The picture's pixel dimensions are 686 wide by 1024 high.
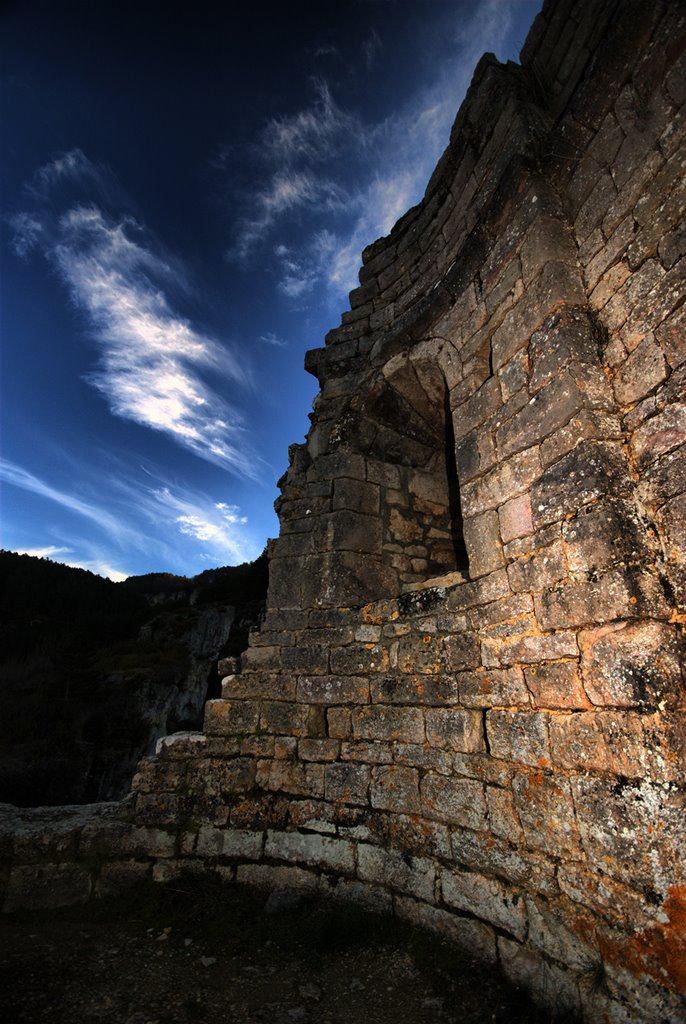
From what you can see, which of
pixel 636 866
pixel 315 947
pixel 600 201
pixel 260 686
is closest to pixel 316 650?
pixel 260 686

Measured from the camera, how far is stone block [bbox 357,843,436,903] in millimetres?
2686

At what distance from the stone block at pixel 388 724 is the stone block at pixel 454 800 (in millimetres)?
263

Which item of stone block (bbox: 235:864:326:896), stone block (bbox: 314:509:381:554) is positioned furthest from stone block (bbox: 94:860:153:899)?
stone block (bbox: 314:509:381:554)

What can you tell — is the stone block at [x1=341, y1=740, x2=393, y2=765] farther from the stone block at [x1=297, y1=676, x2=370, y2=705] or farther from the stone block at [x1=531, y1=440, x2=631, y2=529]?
the stone block at [x1=531, y1=440, x2=631, y2=529]

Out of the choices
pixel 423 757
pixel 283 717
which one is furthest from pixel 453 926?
pixel 283 717

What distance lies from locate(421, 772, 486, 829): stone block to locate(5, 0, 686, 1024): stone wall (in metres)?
0.01

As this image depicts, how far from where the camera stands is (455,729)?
2.78 m

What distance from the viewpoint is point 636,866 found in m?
1.78

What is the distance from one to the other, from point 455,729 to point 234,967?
1.80 m

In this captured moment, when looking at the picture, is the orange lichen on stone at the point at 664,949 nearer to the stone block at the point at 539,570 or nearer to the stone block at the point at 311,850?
the stone block at the point at 539,570

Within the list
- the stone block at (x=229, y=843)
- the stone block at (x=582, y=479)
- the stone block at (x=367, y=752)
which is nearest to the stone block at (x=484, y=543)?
the stone block at (x=582, y=479)

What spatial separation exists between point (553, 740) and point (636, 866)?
520 mm

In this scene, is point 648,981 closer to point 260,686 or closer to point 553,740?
point 553,740

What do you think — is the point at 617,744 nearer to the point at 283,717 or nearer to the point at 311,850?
the point at 311,850
